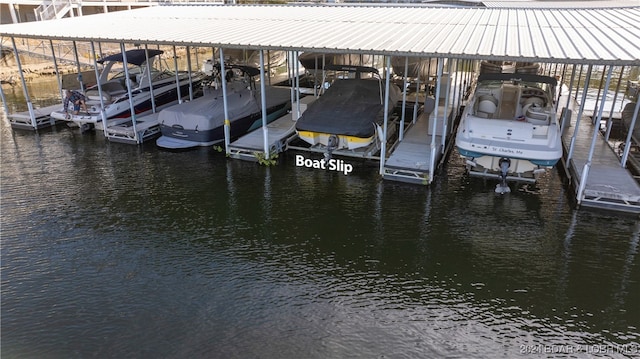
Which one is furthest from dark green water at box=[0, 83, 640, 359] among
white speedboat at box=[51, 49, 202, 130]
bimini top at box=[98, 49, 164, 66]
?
bimini top at box=[98, 49, 164, 66]

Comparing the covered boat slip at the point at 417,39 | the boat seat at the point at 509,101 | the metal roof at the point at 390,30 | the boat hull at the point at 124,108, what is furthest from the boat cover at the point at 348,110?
the boat hull at the point at 124,108

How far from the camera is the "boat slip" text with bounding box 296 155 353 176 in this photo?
418 inches

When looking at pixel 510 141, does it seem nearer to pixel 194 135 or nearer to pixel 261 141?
pixel 261 141

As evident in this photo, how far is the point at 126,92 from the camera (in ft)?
46.2

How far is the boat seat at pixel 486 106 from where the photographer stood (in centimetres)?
1070

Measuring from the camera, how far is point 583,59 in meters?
7.64

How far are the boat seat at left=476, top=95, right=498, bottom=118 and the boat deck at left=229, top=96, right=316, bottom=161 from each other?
15.7ft

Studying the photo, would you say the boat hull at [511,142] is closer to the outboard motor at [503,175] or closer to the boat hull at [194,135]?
the outboard motor at [503,175]

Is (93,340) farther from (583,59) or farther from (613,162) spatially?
(613,162)

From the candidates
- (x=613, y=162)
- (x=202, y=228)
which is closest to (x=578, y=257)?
(x=613, y=162)

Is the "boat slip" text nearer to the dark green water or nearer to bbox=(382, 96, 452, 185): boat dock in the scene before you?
the dark green water

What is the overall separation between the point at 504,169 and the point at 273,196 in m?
4.88

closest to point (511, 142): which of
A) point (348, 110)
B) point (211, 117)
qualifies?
point (348, 110)

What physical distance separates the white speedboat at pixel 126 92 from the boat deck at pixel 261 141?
3.54 m
